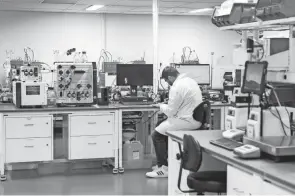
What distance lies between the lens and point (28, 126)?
536 centimetres

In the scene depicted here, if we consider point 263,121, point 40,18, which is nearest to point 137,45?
point 40,18

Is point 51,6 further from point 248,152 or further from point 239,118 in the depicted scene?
point 248,152

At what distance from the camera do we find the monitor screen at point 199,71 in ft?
23.5

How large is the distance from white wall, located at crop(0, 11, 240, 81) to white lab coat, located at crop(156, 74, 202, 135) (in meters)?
4.38

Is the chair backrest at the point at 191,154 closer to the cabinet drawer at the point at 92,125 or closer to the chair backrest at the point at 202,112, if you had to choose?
the chair backrest at the point at 202,112

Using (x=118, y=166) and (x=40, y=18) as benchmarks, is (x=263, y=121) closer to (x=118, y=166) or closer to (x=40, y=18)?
(x=118, y=166)

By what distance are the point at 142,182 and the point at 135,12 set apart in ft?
17.6

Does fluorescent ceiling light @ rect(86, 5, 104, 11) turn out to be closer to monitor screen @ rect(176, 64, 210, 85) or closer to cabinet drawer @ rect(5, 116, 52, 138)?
monitor screen @ rect(176, 64, 210, 85)

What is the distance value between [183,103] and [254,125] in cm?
187

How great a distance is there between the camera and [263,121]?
3.23m

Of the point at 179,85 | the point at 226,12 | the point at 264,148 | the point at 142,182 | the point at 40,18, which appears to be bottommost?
the point at 142,182

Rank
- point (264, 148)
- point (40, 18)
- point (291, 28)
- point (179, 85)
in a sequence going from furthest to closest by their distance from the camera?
1. point (40, 18)
2. point (179, 85)
3. point (291, 28)
4. point (264, 148)

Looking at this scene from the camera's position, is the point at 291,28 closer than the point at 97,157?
Yes

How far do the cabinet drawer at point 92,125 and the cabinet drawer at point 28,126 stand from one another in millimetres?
283
